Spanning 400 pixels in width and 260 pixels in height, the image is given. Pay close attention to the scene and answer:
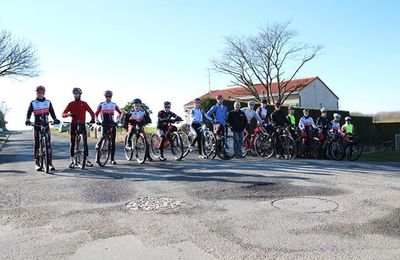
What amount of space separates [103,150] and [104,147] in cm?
9

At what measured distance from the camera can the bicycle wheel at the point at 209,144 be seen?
13.3 metres

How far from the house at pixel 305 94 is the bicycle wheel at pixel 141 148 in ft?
170

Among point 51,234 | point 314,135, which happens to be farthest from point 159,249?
point 314,135

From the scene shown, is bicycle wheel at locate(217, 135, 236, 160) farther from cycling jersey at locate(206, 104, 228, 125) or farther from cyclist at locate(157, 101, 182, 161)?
cyclist at locate(157, 101, 182, 161)

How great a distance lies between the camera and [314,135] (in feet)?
52.9

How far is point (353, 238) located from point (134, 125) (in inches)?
335

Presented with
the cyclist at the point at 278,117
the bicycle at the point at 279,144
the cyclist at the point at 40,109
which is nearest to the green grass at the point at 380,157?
the cyclist at the point at 278,117

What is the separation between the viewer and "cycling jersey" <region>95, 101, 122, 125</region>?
11.7 metres

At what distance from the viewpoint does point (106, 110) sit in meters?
11.7

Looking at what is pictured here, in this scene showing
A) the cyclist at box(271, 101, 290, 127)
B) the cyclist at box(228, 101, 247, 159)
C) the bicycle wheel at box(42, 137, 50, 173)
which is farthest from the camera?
the cyclist at box(271, 101, 290, 127)

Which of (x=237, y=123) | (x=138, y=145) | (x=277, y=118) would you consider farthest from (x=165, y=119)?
(x=277, y=118)

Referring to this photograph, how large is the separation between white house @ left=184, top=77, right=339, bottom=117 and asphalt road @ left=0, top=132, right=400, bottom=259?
184 feet

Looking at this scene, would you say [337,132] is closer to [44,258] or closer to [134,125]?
[134,125]

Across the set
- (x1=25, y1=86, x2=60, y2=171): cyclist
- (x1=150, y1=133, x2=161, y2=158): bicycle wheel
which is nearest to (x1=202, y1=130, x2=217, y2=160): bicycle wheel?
(x1=150, y1=133, x2=161, y2=158): bicycle wheel
